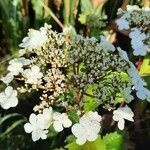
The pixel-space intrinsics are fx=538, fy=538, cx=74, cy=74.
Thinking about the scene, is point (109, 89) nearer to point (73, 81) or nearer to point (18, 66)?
point (73, 81)

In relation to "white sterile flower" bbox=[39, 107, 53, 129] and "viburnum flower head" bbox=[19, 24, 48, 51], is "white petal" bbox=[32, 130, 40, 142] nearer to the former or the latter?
"white sterile flower" bbox=[39, 107, 53, 129]

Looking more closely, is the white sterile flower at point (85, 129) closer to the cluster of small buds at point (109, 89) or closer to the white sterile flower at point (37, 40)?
the cluster of small buds at point (109, 89)

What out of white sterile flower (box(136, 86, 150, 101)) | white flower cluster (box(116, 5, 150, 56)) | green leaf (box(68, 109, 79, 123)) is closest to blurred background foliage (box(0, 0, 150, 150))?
white flower cluster (box(116, 5, 150, 56))

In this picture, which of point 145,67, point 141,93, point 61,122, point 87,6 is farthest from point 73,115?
point 87,6

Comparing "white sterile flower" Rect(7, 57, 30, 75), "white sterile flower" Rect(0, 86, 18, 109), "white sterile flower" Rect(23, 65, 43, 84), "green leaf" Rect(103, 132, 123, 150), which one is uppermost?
"white sterile flower" Rect(23, 65, 43, 84)

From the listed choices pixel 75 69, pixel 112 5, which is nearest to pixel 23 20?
pixel 112 5
